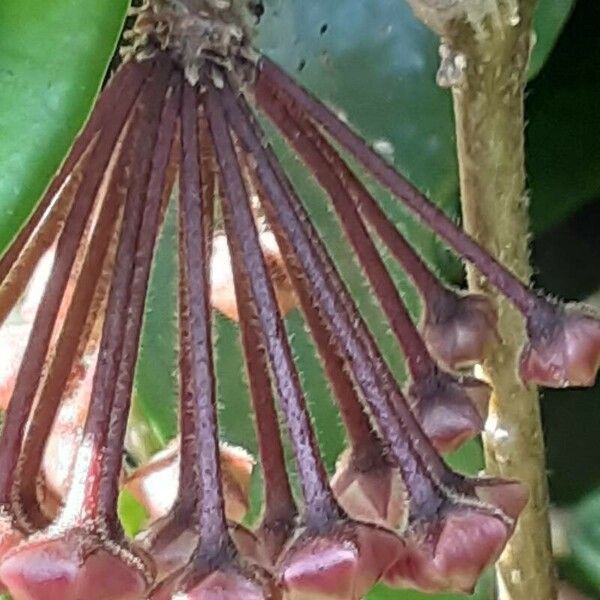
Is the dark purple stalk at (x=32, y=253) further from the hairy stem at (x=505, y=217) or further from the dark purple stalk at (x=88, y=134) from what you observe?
the hairy stem at (x=505, y=217)

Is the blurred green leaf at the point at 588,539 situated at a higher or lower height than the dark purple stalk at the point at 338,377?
lower

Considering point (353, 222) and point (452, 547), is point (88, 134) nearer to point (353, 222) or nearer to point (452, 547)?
point (353, 222)

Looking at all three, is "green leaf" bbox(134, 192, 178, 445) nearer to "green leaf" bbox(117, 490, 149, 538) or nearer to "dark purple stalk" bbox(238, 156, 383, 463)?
"green leaf" bbox(117, 490, 149, 538)

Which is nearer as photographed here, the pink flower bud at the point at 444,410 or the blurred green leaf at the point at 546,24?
the pink flower bud at the point at 444,410

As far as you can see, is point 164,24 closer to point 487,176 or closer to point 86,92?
point 86,92

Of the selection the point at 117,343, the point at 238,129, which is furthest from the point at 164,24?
the point at 117,343

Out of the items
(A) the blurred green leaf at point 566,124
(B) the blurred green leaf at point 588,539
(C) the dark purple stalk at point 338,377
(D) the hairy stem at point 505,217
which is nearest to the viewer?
(C) the dark purple stalk at point 338,377

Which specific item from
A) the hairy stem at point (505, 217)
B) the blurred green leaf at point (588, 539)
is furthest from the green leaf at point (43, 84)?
the blurred green leaf at point (588, 539)

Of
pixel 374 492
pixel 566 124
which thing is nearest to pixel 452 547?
pixel 374 492
